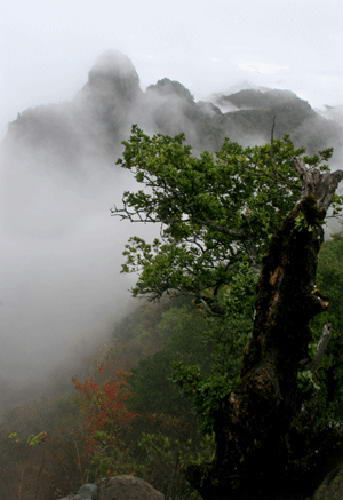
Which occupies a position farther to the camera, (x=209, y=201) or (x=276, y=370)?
(x=209, y=201)

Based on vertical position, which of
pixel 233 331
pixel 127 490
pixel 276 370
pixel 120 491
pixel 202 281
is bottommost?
pixel 120 491

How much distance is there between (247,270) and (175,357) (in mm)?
17126

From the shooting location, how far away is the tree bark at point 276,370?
7.69 metres

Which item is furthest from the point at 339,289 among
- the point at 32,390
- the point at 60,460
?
the point at 32,390

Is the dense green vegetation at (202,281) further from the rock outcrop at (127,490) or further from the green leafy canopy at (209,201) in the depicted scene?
the rock outcrop at (127,490)

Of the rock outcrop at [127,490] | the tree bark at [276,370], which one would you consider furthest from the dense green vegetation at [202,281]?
the rock outcrop at [127,490]

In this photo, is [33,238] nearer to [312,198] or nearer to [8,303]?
[8,303]

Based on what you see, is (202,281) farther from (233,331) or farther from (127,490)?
(127,490)

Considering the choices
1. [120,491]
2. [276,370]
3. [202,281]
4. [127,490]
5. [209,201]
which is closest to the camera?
[276,370]

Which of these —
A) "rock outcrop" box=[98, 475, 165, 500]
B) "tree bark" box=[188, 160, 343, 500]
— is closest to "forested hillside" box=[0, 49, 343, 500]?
"tree bark" box=[188, 160, 343, 500]

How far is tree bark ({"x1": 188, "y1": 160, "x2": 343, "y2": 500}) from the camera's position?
7.69 meters

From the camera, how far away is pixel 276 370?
7.95 m

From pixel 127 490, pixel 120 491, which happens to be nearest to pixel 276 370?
pixel 127 490

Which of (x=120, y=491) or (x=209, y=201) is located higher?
(x=209, y=201)
